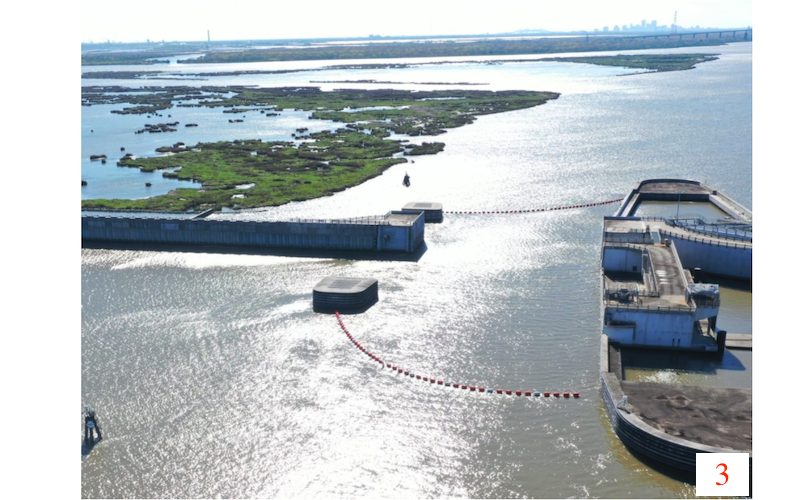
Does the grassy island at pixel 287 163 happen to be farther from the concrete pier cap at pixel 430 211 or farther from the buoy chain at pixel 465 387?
the buoy chain at pixel 465 387

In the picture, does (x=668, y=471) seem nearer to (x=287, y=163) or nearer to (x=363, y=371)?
(x=363, y=371)

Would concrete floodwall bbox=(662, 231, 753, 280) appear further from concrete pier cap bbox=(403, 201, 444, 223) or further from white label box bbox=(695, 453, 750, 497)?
white label box bbox=(695, 453, 750, 497)

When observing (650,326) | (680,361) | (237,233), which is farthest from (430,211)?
(680,361)

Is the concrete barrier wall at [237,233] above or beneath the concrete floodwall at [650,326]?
above

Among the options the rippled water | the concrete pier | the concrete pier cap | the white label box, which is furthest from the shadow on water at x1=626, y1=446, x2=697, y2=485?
the concrete pier cap

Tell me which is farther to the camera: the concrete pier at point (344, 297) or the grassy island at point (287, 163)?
the grassy island at point (287, 163)

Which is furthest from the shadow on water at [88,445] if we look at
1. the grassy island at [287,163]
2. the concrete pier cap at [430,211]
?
the grassy island at [287,163]

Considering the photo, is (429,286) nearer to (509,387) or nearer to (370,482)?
(509,387)
